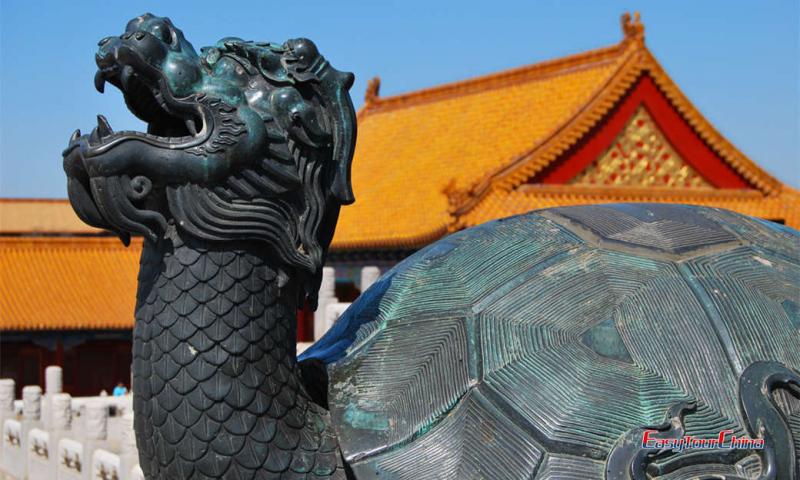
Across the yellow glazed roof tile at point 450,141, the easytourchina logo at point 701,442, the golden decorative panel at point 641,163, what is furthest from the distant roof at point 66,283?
the easytourchina logo at point 701,442

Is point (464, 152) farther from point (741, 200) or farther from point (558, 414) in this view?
point (558, 414)

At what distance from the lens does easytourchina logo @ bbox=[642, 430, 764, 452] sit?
116 inches

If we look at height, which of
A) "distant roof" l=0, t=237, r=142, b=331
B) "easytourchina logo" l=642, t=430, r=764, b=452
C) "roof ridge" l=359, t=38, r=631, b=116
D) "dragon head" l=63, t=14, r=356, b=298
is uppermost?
"roof ridge" l=359, t=38, r=631, b=116

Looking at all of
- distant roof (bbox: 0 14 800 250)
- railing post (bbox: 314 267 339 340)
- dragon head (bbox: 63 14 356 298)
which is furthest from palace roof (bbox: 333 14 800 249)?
dragon head (bbox: 63 14 356 298)

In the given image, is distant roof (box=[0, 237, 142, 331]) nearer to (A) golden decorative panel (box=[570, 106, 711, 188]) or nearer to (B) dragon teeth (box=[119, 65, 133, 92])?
(A) golden decorative panel (box=[570, 106, 711, 188])

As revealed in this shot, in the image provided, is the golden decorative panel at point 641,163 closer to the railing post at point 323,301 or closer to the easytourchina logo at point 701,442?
the railing post at point 323,301

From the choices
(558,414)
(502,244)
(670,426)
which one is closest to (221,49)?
(502,244)

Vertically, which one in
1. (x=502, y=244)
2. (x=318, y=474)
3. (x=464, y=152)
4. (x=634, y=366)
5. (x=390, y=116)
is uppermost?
(x=390, y=116)

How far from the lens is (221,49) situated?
10.4ft

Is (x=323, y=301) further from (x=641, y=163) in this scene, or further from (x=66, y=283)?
(x=66, y=283)

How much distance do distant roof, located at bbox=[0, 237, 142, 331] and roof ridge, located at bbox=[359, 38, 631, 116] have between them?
520 centimetres

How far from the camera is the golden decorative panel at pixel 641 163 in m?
16.1

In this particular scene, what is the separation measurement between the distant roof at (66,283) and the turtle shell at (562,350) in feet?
55.8

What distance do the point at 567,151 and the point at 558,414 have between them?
1304cm
